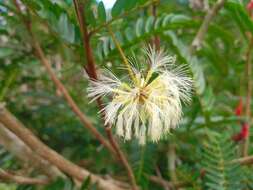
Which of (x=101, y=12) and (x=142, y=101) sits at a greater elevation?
(x=101, y=12)

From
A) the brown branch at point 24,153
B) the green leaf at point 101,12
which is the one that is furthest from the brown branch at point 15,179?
the green leaf at point 101,12

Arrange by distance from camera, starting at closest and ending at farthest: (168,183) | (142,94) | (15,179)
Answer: (142,94), (15,179), (168,183)

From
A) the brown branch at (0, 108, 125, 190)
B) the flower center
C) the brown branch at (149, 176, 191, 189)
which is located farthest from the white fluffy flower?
the brown branch at (149, 176, 191, 189)

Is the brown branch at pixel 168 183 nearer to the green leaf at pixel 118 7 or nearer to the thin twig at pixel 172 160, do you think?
the thin twig at pixel 172 160

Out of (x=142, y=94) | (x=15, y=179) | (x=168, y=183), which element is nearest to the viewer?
(x=142, y=94)

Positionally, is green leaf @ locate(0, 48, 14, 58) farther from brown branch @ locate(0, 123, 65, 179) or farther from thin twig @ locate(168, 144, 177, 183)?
thin twig @ locate(168, 144, 177, 183)

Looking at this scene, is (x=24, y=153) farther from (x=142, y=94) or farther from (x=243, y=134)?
(x=243, y=134)

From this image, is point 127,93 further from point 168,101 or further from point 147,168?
point 147,168

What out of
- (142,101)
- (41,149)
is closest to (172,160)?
(41,149)
